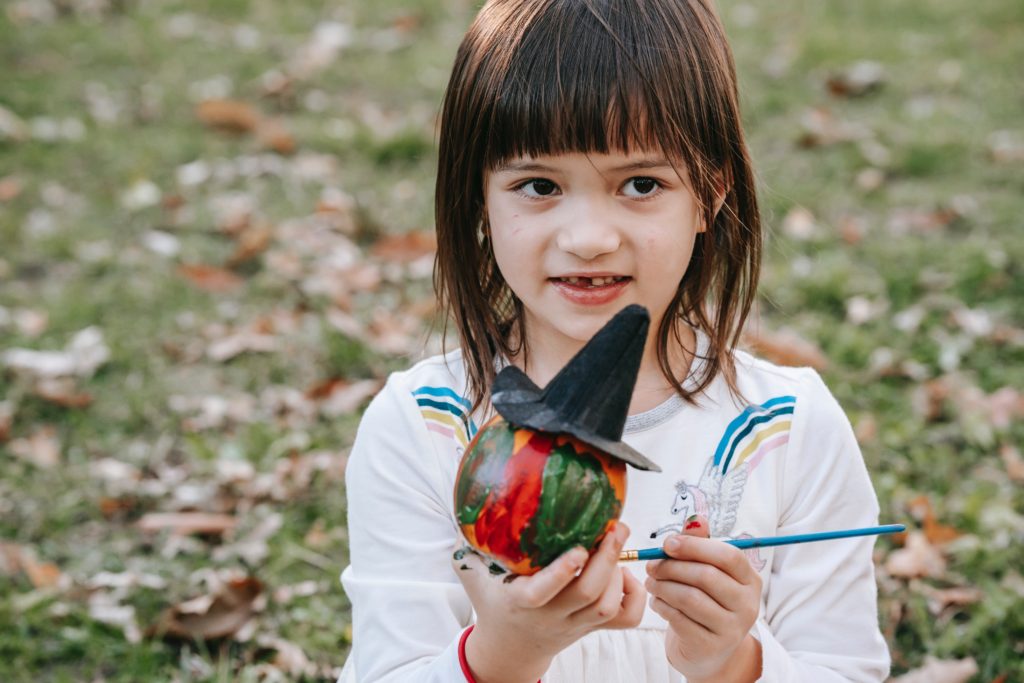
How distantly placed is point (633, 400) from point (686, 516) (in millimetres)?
262

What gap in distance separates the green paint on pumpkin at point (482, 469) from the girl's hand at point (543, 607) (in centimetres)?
14

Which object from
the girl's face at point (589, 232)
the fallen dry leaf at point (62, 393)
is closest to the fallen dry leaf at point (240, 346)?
the fallen dry leaf at point (62, 393)

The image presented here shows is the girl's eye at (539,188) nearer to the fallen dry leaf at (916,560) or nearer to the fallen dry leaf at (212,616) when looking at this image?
the fallen dry leaf at (212,616)

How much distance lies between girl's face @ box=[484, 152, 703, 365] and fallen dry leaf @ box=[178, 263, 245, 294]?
3.11 metres

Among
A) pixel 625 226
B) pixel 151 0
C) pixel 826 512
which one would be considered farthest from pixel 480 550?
pixel 151 0

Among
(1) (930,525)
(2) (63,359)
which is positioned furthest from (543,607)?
(2) (63,359)

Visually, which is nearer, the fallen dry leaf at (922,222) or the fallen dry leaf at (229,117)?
the fallen dry leaf at (922,222)

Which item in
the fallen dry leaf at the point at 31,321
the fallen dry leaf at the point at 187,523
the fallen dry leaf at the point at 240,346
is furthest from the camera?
A: the fallen dry leaf at the point at 31,321

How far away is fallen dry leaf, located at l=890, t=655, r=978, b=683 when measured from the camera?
9.33 feet

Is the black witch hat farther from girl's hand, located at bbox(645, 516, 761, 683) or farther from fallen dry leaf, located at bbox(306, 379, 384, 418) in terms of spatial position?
fallen dry leaf, located at bbox(306, 379, 384, 418)

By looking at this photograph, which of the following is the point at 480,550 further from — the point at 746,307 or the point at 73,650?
the point at 73,650

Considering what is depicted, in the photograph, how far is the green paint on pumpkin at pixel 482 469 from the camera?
169 cm

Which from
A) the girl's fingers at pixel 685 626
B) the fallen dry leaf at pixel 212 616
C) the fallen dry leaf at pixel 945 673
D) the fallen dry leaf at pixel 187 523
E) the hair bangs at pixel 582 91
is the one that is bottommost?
the fallen dry leaf at pixel 212 616

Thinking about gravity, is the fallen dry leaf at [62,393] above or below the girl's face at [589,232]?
below
